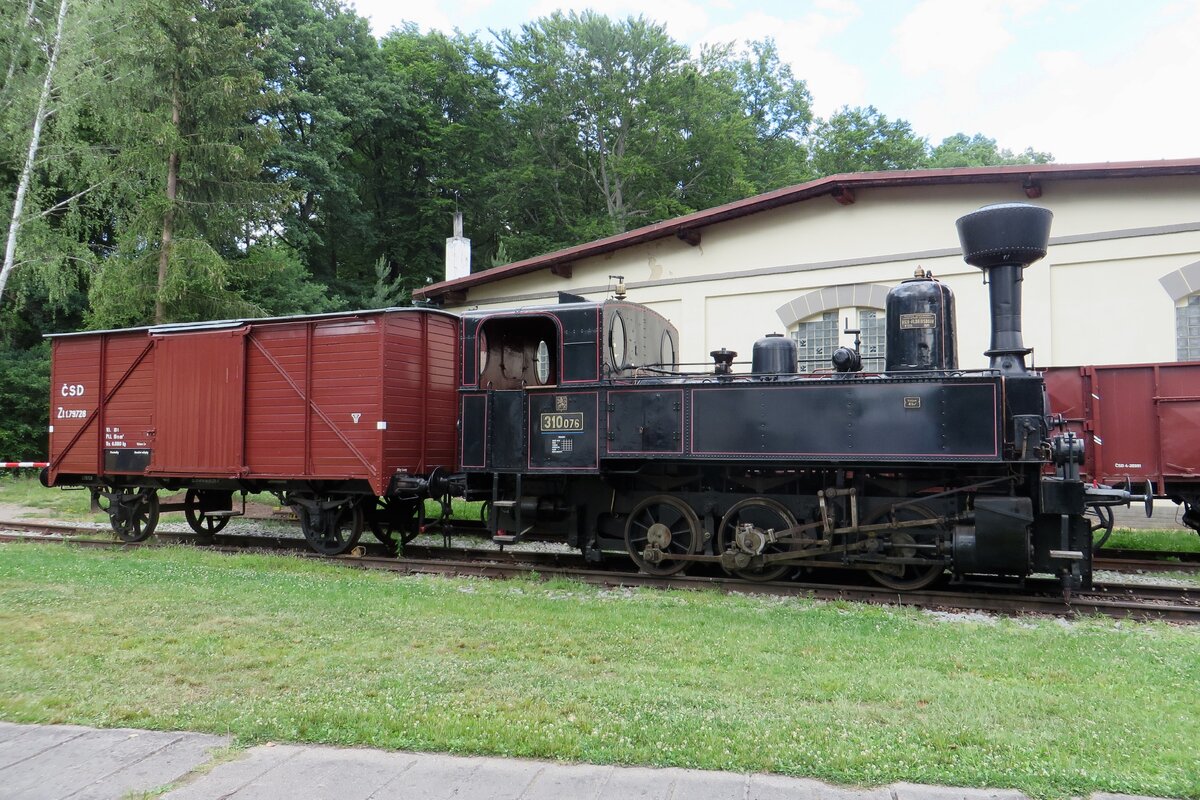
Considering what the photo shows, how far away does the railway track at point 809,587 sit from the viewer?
7.32 meters

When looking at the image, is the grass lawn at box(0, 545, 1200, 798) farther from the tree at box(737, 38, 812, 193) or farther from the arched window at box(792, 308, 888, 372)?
the tree at box(737, 38, 812, 193)

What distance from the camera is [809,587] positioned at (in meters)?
8.27

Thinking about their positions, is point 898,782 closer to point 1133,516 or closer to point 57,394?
point 1133,516

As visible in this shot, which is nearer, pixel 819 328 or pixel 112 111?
pixel 819 328

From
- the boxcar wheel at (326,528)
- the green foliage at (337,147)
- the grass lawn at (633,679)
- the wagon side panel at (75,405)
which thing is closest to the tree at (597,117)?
the green foliage at (337,147)

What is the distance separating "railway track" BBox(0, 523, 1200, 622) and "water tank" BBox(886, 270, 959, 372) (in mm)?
2335

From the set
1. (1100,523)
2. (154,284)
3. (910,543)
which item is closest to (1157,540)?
(1100,523)

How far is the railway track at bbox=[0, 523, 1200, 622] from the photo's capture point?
7.32m

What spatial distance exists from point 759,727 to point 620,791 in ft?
3.29

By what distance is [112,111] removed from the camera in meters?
19.9

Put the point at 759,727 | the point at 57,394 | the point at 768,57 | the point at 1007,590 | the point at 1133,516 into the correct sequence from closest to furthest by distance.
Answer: the point at 759,727, the point at 1007,590, the point at 57,394, the point at 1133,516, the point at 768,57

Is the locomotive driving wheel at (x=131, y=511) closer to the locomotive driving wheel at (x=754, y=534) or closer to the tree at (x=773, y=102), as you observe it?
the locomotive driving wheel at (x=754, y=534)

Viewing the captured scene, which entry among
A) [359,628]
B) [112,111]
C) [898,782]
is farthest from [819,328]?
[112,111]

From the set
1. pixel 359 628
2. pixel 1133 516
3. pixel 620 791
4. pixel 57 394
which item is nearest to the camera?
pixel 620 791
